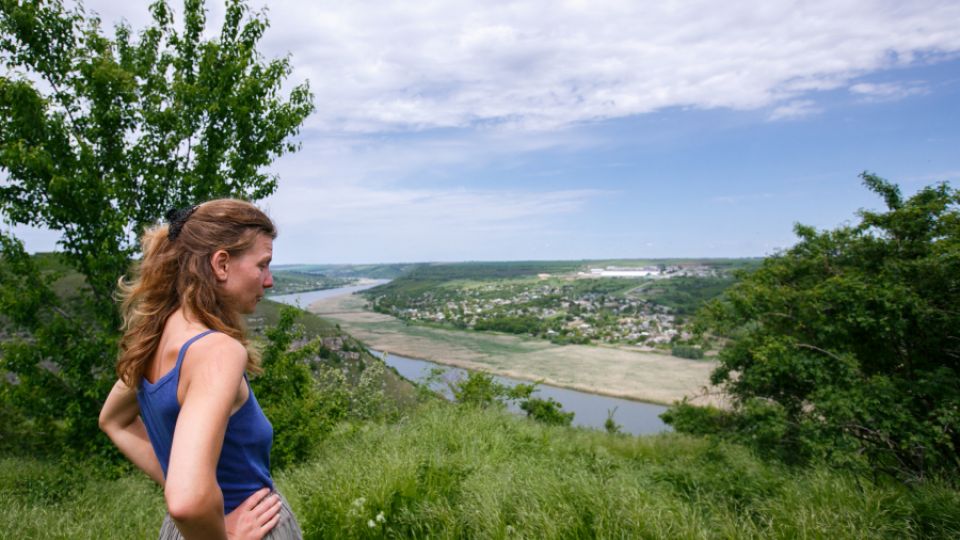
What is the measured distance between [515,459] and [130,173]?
5.76 meters

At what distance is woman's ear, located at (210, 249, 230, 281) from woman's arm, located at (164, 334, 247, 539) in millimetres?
242

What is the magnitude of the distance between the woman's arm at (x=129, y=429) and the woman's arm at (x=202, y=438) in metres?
0.70

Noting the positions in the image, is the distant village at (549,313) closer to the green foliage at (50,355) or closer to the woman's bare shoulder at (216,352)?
the green foliage at (50,355)

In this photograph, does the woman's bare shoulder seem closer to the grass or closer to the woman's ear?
the woman's ear

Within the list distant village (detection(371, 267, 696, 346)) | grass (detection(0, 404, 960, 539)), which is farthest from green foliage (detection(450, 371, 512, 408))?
distant village (detection(371, 267, 696, 346))

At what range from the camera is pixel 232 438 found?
1259 millimetres

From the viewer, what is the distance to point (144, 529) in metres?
3.45

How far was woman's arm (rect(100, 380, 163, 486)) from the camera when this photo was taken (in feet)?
5.19

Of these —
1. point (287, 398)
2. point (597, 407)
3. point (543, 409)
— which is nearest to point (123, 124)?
point (287, 398)

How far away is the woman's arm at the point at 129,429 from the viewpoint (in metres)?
1.58

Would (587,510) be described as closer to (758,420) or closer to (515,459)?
(515,459)

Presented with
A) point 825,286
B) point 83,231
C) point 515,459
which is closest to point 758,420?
point 825,286

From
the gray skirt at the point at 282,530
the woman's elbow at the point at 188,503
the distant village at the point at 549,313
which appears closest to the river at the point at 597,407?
the distant village at the point at 549,313

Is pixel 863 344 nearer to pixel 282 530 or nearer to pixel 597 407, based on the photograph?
pixel 282 530
